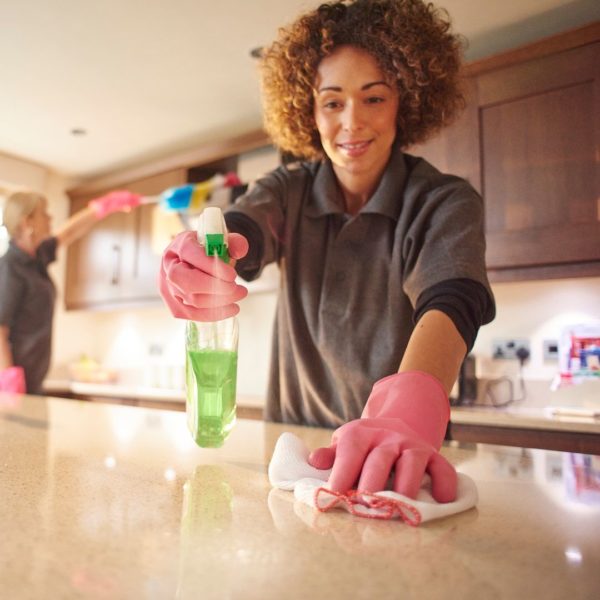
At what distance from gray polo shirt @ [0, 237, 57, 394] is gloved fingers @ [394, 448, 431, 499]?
2230 mm

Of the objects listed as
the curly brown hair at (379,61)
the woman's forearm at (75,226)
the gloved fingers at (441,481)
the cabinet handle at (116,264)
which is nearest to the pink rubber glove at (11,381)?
the woman's forearm at (75,226)

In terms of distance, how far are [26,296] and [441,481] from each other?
7.51 ft

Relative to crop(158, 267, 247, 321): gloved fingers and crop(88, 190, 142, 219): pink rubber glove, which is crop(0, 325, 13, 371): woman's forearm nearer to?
crop(88, 190, 142, 219): pink rubber glove

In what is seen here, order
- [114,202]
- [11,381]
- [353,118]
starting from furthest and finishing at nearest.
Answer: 1. [114,202]
2. [11,381]
3. [353,118]

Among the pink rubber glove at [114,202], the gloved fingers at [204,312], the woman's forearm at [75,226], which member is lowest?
the gloved fingers at [204,312]

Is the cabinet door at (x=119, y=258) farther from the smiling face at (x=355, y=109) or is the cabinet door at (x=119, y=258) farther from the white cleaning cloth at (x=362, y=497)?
the white cleaning cloth at (x=362, y=497)

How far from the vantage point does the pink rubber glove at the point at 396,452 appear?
1.52 feet

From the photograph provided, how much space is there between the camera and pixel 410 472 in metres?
0.46

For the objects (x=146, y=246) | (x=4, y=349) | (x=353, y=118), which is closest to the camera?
(x=353, y=118)

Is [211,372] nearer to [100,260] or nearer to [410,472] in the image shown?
[410,472]

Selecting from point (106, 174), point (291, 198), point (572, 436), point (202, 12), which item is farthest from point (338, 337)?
point (106, 174)

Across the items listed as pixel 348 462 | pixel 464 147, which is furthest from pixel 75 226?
pixel 348 462

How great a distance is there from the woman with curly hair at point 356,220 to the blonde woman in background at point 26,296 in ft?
5.21

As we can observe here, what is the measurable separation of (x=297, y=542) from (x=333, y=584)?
0.25 ft
